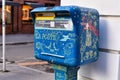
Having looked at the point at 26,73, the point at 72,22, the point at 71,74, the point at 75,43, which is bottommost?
the point at 26,73

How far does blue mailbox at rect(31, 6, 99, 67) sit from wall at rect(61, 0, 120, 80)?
9 cm

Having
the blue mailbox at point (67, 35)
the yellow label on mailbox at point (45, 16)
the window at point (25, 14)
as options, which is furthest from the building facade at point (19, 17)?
the blue mailbox at point (67, 35)

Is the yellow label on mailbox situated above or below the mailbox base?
above

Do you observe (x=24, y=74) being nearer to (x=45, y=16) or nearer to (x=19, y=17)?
(x=45, y=16)

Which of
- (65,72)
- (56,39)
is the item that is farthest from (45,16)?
(65,72)

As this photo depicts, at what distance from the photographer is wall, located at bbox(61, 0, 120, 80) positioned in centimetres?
297

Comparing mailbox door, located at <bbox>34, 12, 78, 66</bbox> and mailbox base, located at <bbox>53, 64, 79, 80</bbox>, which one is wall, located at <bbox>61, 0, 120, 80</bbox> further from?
mailbox door, located at <bbox>34, 12, 78, 66</bbox>

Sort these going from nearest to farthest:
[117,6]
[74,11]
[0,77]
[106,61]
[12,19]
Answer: [74,11] → [117,6] → [106,61] → [0,77] → [12,19]

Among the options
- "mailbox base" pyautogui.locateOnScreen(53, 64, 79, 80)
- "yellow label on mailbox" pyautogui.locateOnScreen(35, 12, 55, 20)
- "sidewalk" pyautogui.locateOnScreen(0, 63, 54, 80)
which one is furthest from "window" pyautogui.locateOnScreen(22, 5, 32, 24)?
"mailbox base" pyautogui.locateOnScreen(53, 64, 79, 80)

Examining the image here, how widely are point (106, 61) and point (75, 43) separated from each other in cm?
55

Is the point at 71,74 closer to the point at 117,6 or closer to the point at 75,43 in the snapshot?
the point at 75,43

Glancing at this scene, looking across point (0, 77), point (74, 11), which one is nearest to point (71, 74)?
point (74, 11)

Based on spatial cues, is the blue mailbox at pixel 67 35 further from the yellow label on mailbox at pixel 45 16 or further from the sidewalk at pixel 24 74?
the sidewalk at pixel 24 74

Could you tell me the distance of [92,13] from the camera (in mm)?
3008
